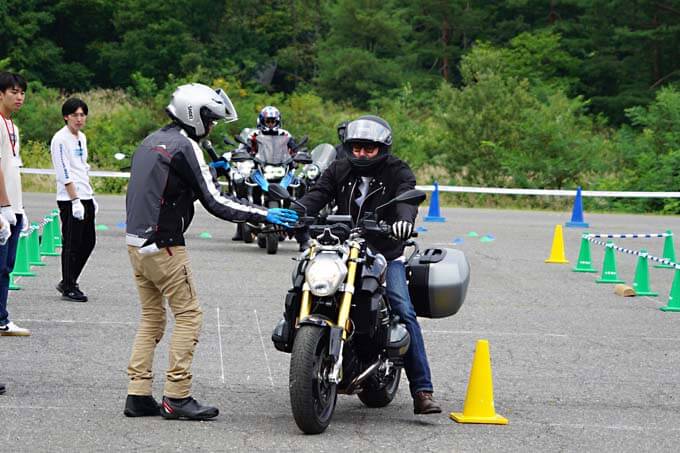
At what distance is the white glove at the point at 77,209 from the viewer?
13.0 meters

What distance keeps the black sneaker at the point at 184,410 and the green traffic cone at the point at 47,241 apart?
408 inches

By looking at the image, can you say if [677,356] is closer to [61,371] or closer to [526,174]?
[61,371]

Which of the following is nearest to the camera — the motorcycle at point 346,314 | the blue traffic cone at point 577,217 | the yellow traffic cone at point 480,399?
the motorcycle at point 346,314

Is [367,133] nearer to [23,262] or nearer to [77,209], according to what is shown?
[77,209]

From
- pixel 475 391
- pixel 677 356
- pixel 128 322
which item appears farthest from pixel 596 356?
pixel 128 322

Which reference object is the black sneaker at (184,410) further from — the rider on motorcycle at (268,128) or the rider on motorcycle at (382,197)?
the rider on motorcycle at (268,128)

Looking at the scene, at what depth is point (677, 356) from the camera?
11.6 metres

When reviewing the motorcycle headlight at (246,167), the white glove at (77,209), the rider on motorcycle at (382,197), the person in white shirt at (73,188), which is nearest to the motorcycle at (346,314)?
the rider on motorcycle at (382,197)

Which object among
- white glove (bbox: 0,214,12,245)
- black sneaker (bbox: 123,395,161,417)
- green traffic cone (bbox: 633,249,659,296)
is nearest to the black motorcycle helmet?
black sneaker (bbox: 123,395,161,417)

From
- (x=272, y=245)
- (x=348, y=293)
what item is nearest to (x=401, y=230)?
(x=348, y=293)

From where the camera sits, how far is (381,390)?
869 cm

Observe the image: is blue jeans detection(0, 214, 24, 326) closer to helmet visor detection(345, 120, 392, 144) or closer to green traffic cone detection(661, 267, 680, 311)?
helmet visor detection(345, 120, 392, 144)

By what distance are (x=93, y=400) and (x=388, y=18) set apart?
2160 inches

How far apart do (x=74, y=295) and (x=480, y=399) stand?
6.34 meters
